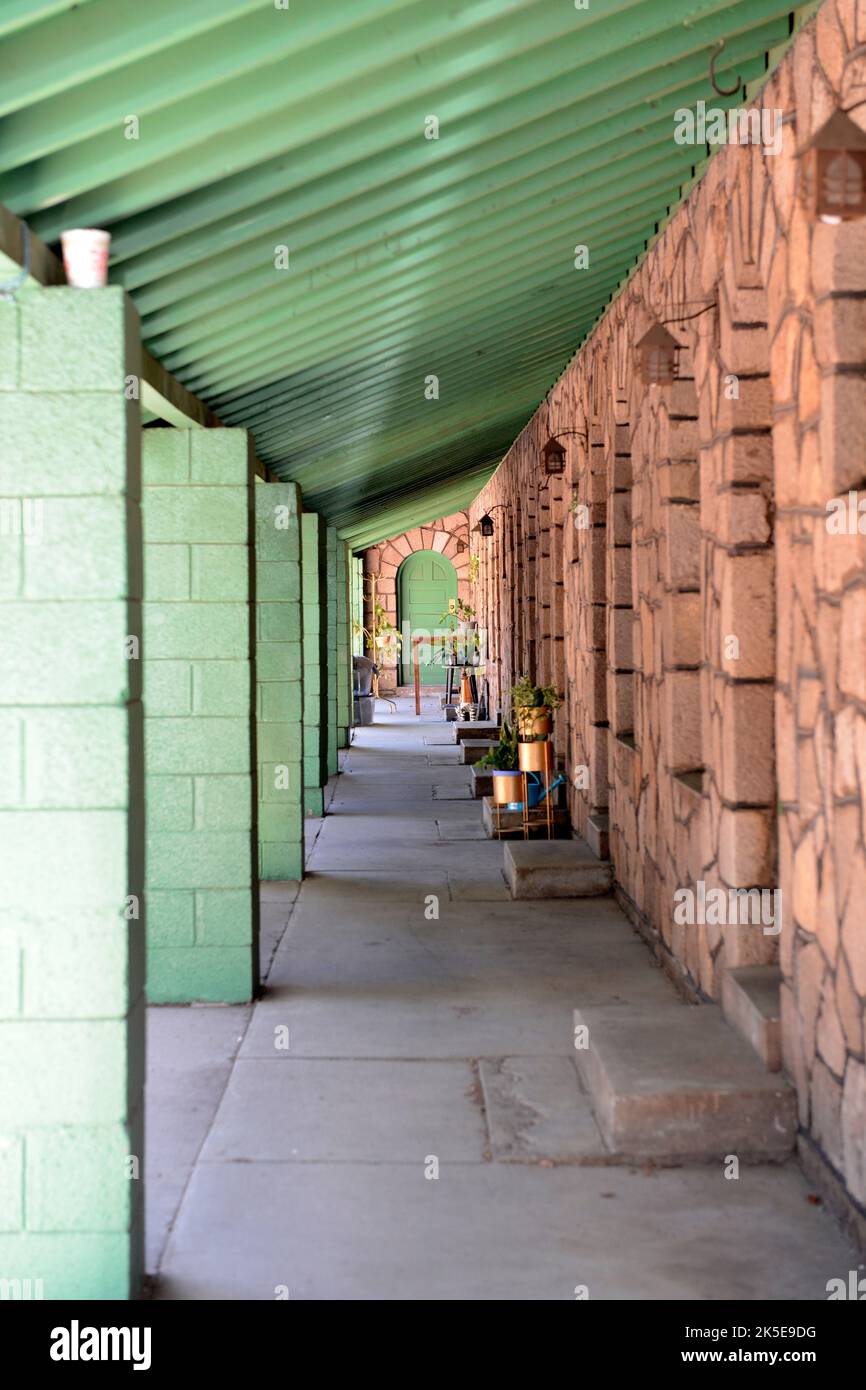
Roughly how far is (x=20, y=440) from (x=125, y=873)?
1038 millimetres

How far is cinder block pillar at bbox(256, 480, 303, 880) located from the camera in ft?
27.8

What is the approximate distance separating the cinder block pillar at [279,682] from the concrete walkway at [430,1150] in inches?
48.2

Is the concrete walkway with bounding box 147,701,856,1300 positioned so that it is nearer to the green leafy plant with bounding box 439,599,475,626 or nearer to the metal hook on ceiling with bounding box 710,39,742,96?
the metal hook on ceiling with bounding box 710,39,742,96

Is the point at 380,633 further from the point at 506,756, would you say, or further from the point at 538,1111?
the point at 538,1111

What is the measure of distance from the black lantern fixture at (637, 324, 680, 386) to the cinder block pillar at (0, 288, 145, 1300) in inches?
91.5

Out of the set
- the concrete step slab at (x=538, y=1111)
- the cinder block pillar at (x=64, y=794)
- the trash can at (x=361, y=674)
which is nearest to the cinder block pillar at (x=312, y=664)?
the concrete step slab at (x=538, y=1111)

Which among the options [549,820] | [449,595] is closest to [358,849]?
[549,820]

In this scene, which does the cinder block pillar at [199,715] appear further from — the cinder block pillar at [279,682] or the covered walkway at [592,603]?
the cinder block pillar at [279,682]

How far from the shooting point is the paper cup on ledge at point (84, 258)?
3207 mm

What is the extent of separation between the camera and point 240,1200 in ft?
12.7

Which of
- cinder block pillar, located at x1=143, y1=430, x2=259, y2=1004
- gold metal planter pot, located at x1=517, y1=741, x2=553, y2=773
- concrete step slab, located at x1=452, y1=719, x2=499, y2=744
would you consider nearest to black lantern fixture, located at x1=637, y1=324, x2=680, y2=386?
cinder block pillar, located at x1=143, y1=430, x2=259, y2=1004

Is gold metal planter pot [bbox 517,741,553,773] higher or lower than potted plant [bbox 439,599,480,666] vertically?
lower

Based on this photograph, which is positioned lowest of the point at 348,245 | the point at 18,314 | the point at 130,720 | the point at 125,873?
the point at 125,873

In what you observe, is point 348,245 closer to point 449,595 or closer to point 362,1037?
point 362,1037
